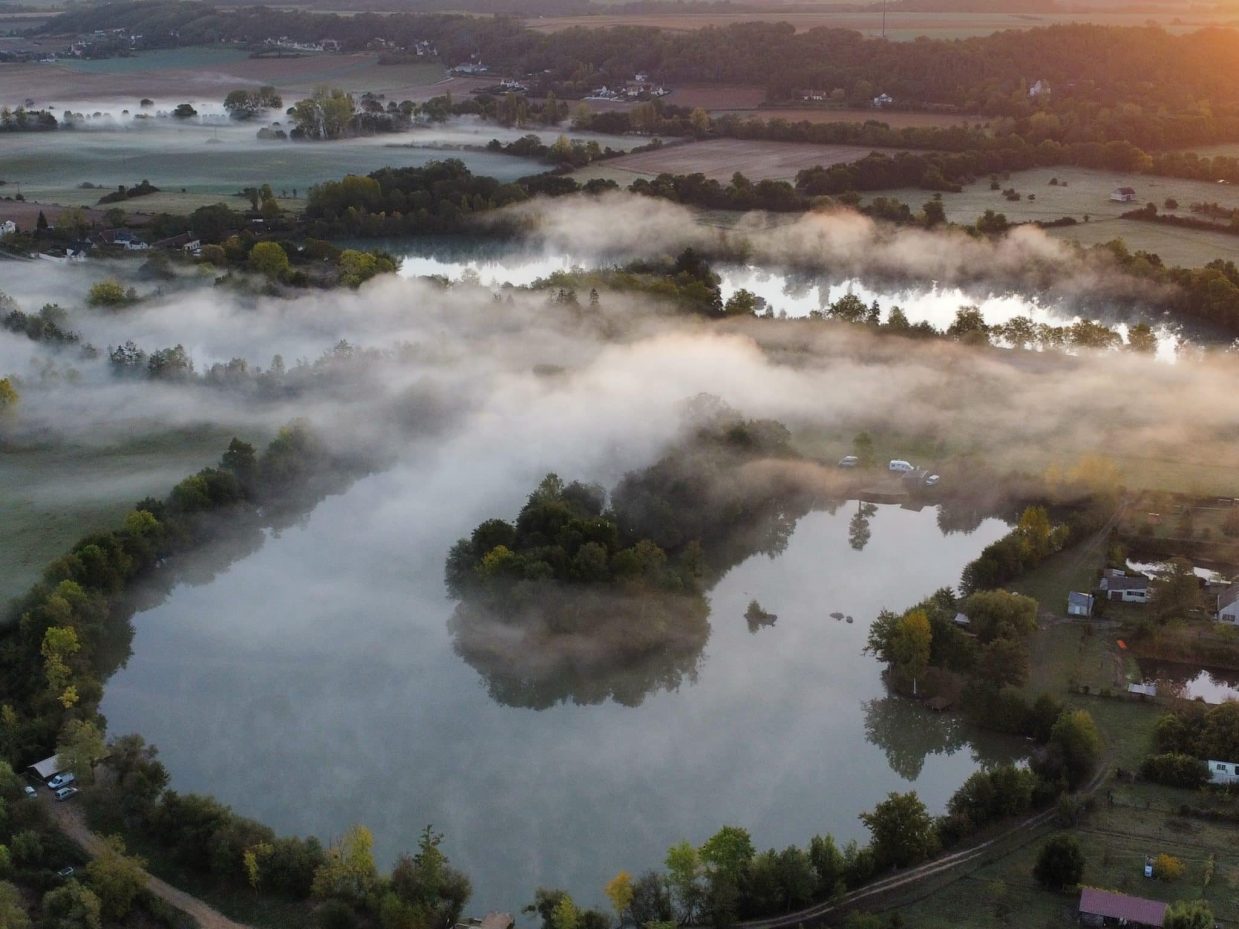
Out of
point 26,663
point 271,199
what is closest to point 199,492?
point 26,663

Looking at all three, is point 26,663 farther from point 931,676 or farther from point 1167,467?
point 1167,467

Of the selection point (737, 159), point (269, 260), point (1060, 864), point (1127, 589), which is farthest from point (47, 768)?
point (737, 159)

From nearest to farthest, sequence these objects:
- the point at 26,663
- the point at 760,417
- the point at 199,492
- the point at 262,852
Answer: the point at 262,852
the point at 26,663
the point at 199,492
the point at 760,417

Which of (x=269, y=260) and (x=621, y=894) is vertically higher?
(x=269, y=260)

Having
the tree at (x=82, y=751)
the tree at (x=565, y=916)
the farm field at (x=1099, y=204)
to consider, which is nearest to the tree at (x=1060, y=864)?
the tree at (x=565, y=916)

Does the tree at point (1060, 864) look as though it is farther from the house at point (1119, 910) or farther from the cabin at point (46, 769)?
the cabin at point (46, 769)

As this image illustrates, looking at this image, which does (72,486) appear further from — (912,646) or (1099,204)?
(1099,204)
